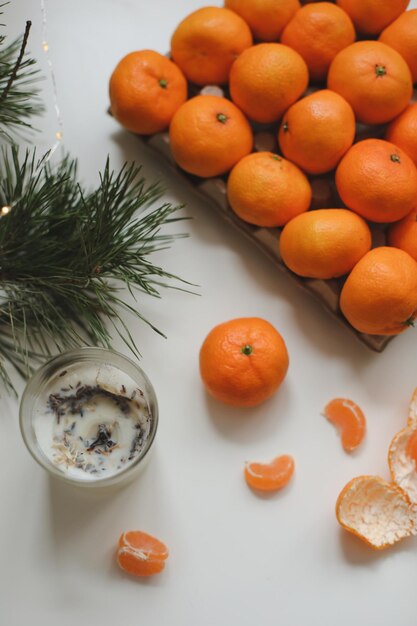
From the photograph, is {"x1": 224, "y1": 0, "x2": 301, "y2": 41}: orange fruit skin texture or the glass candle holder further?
{"x1": 224, "y1": 0, "x2": 301, "y2": 41}: orange fruit skin texture

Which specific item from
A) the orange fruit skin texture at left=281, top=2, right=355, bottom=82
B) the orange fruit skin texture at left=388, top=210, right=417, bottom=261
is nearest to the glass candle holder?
the orange fruit skin texture at left=388, top=210, right=417, bottom=261

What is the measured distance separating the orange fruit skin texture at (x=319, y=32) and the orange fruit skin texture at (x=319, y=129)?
2.3 inches

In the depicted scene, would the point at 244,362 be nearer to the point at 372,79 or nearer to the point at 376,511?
the point at 376,511

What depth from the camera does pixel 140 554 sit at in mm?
961

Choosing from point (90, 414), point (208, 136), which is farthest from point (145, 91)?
point (90, 414)

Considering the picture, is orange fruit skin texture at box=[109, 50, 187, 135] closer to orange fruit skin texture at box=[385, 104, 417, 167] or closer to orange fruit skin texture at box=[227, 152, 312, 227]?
orange fruit skin texture at box=[227, 152, 312, 227]

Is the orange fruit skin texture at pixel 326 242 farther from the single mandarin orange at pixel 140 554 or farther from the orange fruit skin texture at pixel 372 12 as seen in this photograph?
the single mandarin orange at pixel 140 554

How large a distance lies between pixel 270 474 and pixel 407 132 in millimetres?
521

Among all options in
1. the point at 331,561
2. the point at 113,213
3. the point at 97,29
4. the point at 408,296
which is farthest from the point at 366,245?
the point at 97,29

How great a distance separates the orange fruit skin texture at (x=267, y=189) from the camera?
96 cm

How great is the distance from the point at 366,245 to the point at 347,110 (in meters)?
0.19

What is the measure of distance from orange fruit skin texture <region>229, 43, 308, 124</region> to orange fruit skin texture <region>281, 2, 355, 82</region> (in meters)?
0.02

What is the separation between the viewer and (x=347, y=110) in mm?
962

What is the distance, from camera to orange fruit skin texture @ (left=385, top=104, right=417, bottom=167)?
0.98 meters
